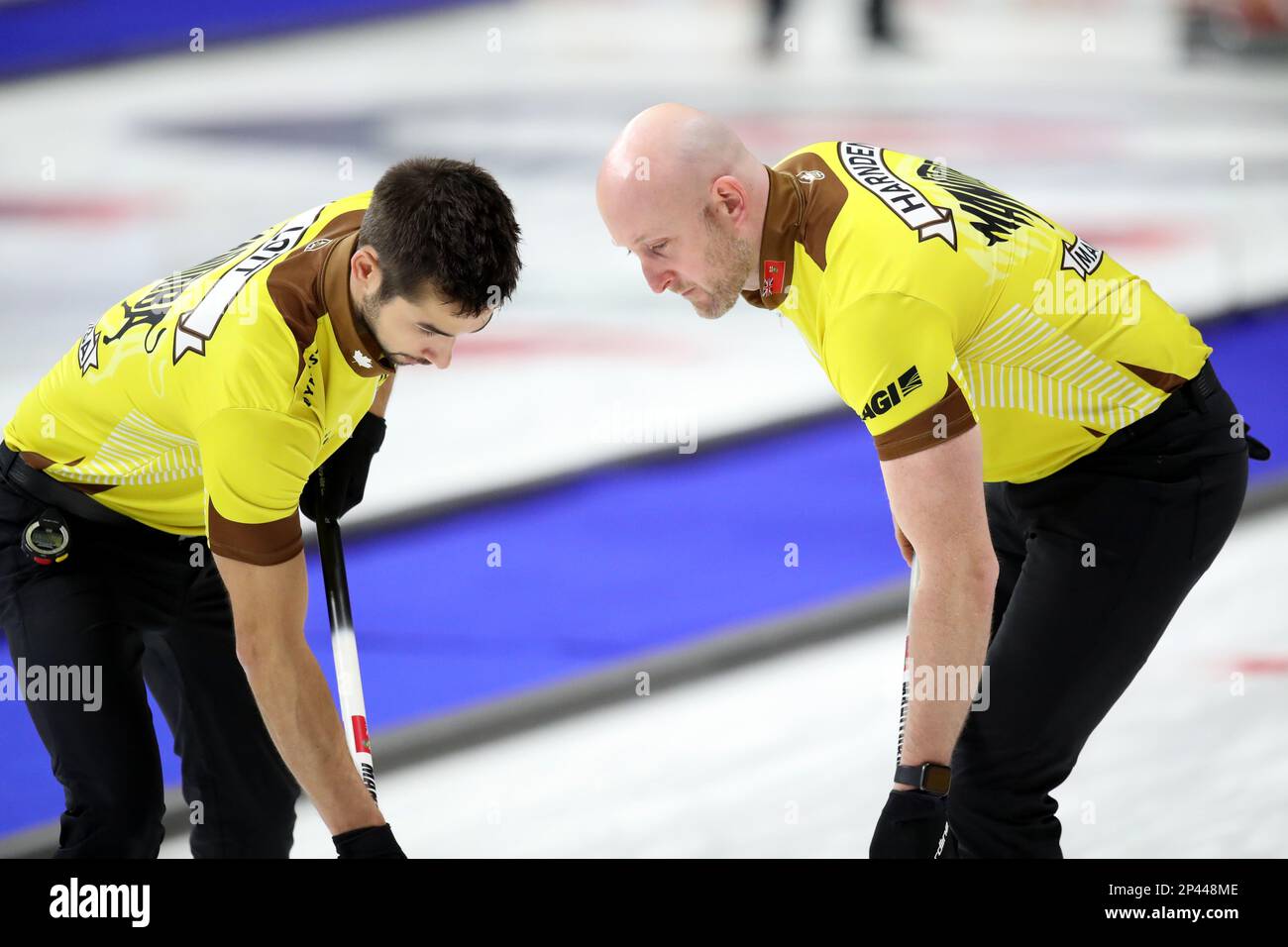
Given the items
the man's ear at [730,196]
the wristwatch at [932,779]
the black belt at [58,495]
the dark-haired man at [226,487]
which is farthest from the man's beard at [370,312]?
the wristwatch at [932,779]

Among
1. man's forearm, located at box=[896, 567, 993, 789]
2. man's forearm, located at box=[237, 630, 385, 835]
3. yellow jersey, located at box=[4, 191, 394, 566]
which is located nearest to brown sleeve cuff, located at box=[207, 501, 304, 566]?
yellow jersey, located at box=[4, 191, 394, 566]

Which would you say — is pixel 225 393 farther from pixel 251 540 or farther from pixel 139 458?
pixel 139 458

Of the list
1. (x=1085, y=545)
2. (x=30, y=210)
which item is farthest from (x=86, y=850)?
(x=30, y=210)

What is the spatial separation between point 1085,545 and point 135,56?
10268 millimetres

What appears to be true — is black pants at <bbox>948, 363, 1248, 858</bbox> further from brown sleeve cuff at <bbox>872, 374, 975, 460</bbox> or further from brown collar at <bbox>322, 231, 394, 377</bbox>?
brown collar at <bbox>322, 231, 394, 377</bbox>

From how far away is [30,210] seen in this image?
8875 millimetres

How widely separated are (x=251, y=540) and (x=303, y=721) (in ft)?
1.04

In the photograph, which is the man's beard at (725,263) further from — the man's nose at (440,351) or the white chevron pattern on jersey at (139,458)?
the white chevron pattern on jersey at (139,458)

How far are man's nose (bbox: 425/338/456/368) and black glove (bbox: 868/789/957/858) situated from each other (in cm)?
108

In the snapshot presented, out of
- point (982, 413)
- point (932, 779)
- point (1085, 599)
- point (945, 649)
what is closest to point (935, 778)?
point (932, 779)

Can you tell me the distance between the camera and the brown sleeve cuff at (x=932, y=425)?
2.65 meters

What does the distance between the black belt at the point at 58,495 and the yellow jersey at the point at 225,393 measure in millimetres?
15

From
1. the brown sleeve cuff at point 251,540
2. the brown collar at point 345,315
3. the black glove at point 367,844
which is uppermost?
the brown collar at point 345,315

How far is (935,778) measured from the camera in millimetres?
2748
